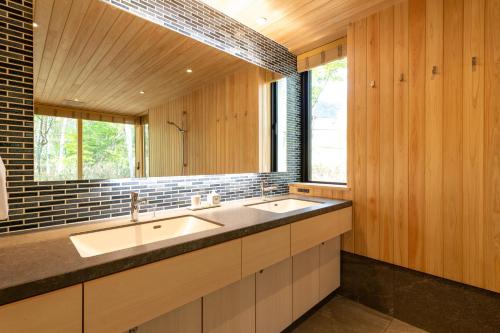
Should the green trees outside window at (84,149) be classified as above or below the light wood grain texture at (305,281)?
above

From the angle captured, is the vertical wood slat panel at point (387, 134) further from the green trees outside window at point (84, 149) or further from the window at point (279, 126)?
the green trees outside window at point (84, 149)

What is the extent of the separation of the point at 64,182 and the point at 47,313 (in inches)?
29.3

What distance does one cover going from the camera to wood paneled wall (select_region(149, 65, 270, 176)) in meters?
1.64

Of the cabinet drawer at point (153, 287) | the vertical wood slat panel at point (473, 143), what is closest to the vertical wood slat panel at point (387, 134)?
the vertical wood slat panel at point (473, 143)

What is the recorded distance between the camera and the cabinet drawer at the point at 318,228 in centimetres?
158

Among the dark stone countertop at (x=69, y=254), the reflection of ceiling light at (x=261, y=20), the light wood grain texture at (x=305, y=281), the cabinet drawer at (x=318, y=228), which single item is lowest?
the light wood grain texture at (x=305, y=281)

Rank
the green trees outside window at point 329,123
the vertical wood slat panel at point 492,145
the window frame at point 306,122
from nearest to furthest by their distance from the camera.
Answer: the vertical wood slat panel at point 492,145 < the green trees outside window at point 329,123 < the window frame at point 306,122

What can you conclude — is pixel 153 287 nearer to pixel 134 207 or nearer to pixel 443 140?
pixel 134 207

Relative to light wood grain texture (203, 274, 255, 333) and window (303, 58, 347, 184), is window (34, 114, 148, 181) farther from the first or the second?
window (303, 58, 347, 184)

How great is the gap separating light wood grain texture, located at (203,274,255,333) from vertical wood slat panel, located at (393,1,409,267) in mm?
1216

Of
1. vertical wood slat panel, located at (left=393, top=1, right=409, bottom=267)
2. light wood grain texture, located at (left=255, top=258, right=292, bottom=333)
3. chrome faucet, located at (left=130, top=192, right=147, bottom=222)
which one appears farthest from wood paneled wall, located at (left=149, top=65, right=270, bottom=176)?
vertical wood slat panel, located at (left=393, top=1, right=409, bottom=267)

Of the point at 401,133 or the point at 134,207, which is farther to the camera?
the point at 401,133

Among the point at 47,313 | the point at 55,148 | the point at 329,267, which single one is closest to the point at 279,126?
the point at 329,267

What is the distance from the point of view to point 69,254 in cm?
88
